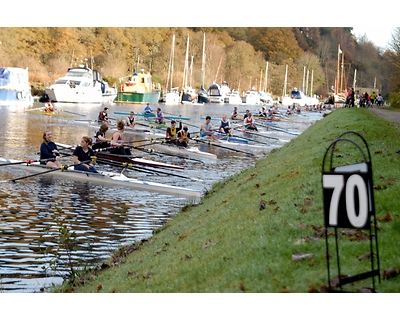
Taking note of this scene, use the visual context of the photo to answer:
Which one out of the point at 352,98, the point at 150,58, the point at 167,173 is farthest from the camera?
the point at 150,58

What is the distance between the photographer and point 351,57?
9038cm

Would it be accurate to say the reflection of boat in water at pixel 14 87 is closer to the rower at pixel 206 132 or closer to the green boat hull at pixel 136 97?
the green boat hull at pixel 136 97

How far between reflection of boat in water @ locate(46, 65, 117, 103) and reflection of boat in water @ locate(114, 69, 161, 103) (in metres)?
9.04

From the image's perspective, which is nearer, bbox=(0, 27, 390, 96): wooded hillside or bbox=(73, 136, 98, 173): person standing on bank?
bbox=(73, 136, 98, 173): person standing on bank

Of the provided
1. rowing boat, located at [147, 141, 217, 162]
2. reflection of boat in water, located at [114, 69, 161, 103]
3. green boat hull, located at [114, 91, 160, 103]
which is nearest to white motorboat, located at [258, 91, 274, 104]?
reflection of boat in water, located at [114, 69, 161, 103]

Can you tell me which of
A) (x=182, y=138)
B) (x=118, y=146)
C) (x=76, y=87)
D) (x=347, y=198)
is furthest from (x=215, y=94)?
(x=347, y=198)

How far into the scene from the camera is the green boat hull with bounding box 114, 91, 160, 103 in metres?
86.6

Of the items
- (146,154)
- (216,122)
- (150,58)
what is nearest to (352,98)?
(216,122)

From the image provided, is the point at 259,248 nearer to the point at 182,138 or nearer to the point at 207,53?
the point at 182,138

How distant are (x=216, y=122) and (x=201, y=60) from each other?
171 ft

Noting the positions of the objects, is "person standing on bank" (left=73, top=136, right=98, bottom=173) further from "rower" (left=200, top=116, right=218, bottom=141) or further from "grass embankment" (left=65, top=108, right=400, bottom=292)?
"rower" (left=200, top=116, right=218, bottom=141)
